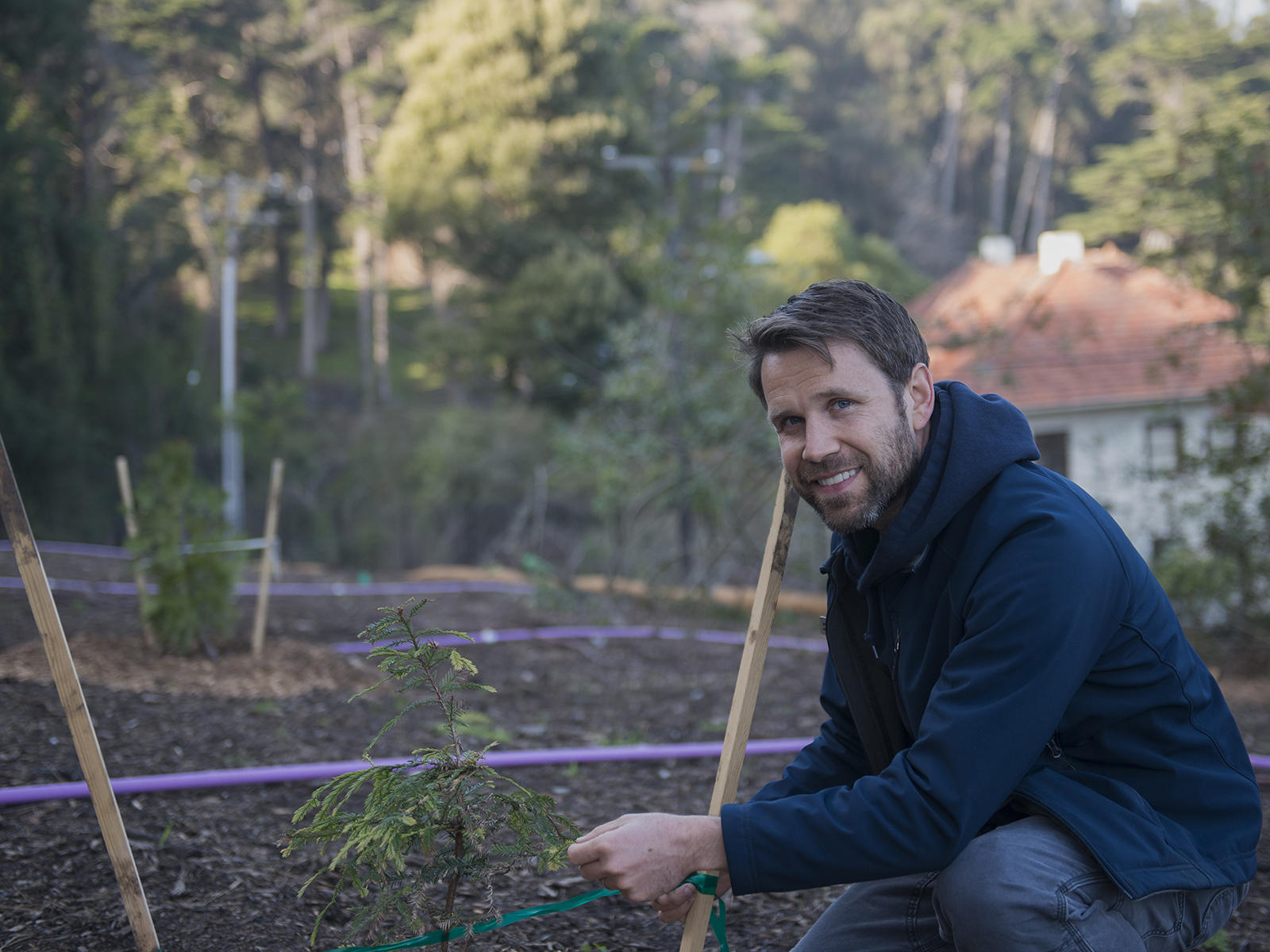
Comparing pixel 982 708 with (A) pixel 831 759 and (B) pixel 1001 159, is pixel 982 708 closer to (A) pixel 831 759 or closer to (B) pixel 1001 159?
(A) pixel 831 759

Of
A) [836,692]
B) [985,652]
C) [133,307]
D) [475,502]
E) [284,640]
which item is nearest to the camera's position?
[985,652]

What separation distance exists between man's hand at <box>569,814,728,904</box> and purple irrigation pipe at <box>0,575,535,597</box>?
8193mm

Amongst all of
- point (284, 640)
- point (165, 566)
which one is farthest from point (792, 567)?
point (165, 566)

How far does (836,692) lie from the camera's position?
2350 mm

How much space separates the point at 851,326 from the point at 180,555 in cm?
485

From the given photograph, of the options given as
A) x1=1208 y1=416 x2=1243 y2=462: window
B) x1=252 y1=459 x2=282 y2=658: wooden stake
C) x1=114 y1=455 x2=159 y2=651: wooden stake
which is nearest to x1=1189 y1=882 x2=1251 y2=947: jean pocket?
x1=252 y1=459 x2=282 y2=658: wooden stake

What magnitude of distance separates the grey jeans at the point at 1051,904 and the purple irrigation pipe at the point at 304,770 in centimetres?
165

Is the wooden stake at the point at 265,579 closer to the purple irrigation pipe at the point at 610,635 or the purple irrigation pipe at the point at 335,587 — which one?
the purple irrigation pipe at the point at 610,635

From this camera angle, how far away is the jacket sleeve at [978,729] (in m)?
1.70

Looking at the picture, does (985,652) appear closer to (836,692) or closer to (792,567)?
(836,692)

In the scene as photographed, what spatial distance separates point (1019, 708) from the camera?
1.70 meters

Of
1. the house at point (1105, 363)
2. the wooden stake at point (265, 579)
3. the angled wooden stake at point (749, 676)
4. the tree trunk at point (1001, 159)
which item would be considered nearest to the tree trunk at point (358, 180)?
the house at point (1105, 363)

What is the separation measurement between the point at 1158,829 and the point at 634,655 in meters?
5.56

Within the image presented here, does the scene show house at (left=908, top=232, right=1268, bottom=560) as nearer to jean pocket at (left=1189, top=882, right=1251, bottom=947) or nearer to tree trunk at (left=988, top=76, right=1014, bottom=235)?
jean pocket at (left=1189, top=882, right=1251, bottom=947)
